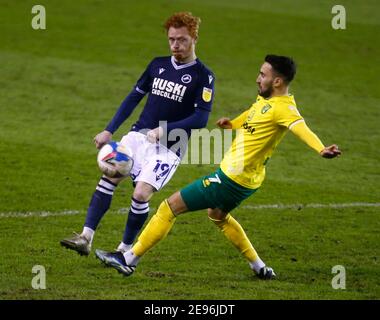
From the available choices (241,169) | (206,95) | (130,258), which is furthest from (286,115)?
(130,258)

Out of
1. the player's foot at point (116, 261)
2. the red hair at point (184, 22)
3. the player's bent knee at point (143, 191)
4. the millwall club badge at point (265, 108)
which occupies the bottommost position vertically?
the player's foot at point (116, 261)

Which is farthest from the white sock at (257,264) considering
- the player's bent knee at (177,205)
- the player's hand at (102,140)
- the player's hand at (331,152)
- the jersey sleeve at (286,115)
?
the player's hand at (102,140)

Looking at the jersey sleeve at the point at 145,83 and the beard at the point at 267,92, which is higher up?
the jersey sleeve at the point at 145,83

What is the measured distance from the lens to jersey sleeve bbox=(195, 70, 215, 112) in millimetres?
8305

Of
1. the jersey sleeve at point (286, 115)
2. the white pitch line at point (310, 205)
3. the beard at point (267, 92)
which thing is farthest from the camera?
the white pitch line at point (310, 205)

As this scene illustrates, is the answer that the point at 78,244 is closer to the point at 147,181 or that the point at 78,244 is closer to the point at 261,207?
the point at 147,181

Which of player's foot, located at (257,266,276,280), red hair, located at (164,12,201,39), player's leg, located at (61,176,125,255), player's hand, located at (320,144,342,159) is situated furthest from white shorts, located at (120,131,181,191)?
player's hand, located at (320,144,342,159)

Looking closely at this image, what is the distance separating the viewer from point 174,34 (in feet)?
26.8

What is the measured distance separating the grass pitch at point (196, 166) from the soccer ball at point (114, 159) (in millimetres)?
909

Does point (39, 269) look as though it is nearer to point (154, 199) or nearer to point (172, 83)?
point (172, 83)

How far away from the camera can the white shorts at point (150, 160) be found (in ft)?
26.7

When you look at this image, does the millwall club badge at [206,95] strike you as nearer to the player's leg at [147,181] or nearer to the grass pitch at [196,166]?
the player's leg at [147,181]

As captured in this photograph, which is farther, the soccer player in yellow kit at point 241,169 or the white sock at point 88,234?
the white sock at point 88,234

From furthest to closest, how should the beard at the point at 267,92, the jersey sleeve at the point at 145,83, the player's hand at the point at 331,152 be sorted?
the jersey sleeve at the point at 145,83 → the beard at the point at 267,92 → the player's hand at the point at 331,152
